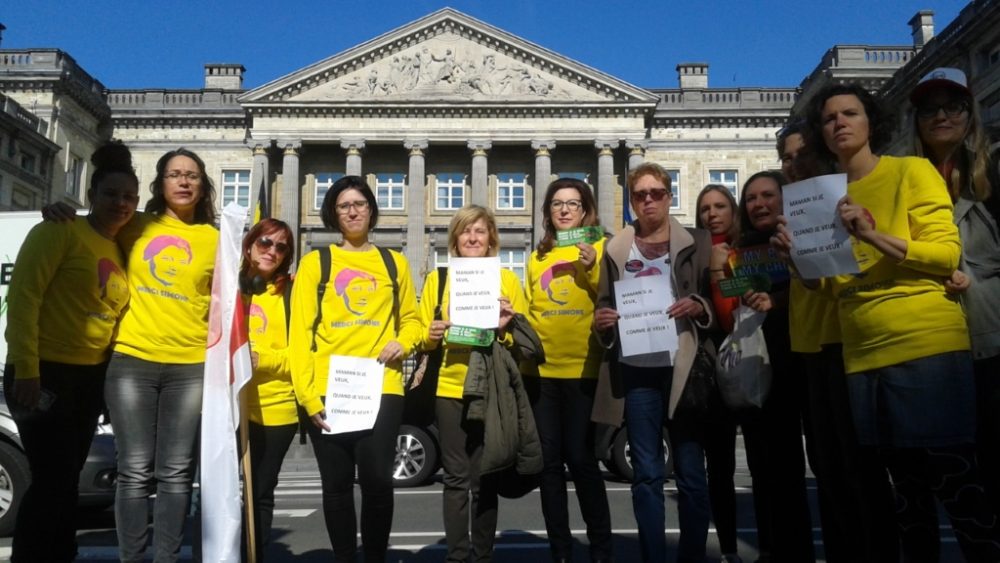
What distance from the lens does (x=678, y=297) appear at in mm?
4734

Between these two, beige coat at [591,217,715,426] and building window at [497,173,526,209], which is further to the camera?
building window at [497,173,526,209]

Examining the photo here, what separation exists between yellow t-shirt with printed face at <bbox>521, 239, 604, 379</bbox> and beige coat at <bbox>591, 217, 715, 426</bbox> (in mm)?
243

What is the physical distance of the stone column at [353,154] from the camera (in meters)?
40.9

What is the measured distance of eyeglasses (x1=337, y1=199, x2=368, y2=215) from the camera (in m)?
4.97

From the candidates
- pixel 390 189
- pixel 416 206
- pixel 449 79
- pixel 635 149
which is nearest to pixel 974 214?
pixel 416 206

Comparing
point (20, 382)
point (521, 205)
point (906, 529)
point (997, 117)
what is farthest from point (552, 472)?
point (521, 205)

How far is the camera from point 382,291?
4.89 metres

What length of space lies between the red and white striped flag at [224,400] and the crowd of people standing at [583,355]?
12.4 inches

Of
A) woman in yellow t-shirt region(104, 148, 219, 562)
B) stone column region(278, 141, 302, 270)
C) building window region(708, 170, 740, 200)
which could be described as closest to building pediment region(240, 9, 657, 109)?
stone column region(278, 141, 302, 270)

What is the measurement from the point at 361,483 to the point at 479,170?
3721cm

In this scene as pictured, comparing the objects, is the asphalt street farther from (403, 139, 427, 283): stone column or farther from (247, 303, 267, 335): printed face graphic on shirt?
(403, 139, 427, 283): stone column

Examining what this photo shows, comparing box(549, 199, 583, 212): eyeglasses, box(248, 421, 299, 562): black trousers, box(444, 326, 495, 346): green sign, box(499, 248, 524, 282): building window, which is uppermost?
box(499, 248, 524, 282): building window

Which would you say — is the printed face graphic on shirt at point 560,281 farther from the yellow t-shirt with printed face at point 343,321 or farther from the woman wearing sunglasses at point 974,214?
the woman wearing sunglasses at point 974,214

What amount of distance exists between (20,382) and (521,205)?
3900cm
